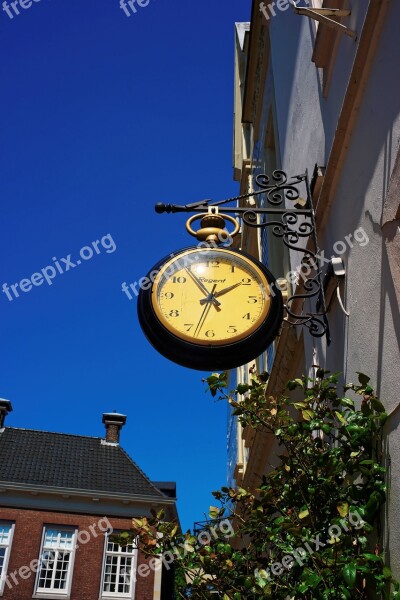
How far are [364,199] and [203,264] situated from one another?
1173mm

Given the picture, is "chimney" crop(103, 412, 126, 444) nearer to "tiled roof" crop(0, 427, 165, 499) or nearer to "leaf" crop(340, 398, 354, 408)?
"tiled roof" crop(0, 427, 165, 499)

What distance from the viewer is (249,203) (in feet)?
40.4

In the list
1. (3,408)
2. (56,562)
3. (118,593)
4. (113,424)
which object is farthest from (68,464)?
(118,593)

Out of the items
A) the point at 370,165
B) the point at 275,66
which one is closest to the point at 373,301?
the point at 370,165

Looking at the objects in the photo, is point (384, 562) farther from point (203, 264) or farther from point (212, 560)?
point (203, 264)

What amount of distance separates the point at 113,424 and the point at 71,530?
19.5 ft

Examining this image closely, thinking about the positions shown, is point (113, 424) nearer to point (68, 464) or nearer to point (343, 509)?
point (68, 464)

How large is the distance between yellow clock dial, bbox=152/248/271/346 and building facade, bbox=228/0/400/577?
733mm
